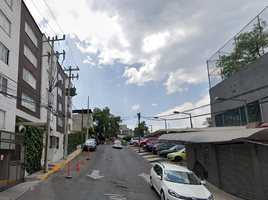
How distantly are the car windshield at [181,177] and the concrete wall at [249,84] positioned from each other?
6548 millimetres

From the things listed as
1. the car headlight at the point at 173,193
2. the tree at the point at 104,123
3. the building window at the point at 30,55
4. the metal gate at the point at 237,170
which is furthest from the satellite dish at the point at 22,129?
the tree at the point at 104,123

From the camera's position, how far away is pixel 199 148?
50.7ft

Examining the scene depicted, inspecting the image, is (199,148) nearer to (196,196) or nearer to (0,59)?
(196,196)

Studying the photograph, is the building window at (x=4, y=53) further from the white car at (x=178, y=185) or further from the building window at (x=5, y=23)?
the white car at (x=178, y=185)

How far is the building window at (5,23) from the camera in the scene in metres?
15.7

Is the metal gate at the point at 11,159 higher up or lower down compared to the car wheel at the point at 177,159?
higher up

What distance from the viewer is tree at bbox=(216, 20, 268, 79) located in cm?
1709

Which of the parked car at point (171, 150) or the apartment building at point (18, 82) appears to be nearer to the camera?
the apartment building at point (18, 82)

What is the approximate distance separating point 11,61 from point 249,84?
19.5 meters

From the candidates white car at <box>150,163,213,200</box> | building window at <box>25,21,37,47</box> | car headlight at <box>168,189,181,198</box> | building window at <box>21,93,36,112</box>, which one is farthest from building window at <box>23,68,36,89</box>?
car headlight at <box>168,189,181,198</box>

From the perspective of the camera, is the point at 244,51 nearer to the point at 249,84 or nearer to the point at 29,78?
the point at 249,84

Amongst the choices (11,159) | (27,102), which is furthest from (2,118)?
(11,159)

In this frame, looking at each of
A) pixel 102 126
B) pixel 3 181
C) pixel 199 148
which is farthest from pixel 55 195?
pixel 102 126

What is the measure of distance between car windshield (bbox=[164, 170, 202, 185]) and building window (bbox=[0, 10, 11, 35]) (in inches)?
606
